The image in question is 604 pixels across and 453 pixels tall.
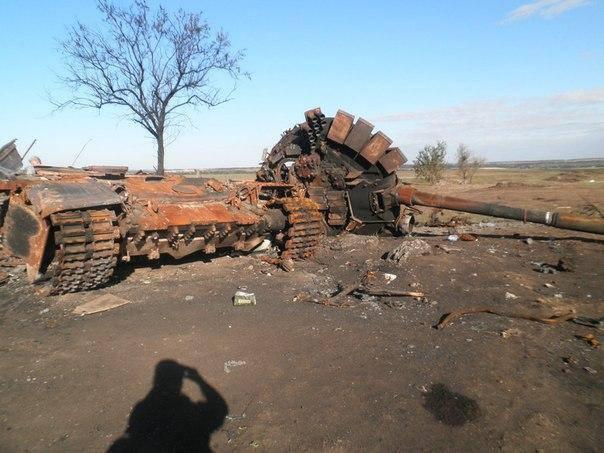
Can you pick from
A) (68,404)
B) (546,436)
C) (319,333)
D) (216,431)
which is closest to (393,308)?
(319,333)

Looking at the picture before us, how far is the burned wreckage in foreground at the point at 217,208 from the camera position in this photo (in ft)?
18.3

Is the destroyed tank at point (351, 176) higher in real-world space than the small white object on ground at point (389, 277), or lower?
higher

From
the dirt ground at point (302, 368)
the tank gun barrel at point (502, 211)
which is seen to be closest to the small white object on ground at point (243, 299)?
the dirt ground at point (302, 368)

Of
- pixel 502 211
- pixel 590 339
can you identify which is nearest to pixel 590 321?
pixel 590 339

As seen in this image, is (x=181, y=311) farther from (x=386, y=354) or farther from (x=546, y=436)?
(x=546, y=436)

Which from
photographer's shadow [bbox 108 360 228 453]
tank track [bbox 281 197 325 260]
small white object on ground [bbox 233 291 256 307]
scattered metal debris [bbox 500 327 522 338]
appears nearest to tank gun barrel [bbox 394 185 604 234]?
tank track [bbox 281 197 325 260]

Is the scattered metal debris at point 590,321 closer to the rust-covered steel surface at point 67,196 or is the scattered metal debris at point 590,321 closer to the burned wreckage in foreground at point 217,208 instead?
the burned wreckage in foreground at point 217,208

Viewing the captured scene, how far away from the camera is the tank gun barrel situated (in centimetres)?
858

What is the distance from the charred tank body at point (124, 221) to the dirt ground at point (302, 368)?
627 millimetres

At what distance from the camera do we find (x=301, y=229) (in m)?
8.48

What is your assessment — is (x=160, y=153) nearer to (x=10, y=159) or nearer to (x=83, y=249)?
(x=10, y=159)

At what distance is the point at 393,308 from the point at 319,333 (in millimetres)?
1359

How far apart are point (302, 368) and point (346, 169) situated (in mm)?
8041

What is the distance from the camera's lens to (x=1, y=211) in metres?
6.39
